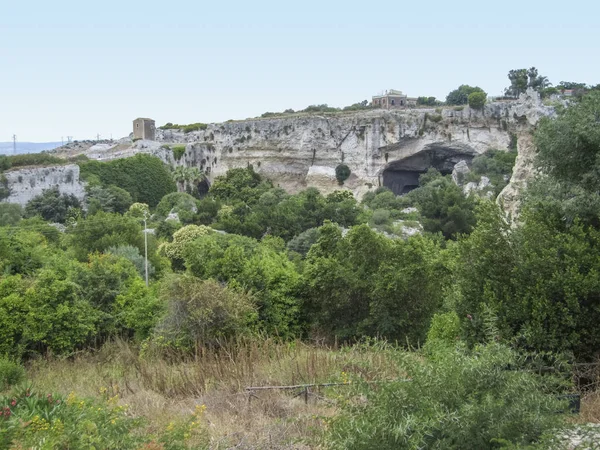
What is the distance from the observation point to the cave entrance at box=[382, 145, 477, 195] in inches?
1847

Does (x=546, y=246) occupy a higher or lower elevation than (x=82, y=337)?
higher

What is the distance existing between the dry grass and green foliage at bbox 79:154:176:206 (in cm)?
3846

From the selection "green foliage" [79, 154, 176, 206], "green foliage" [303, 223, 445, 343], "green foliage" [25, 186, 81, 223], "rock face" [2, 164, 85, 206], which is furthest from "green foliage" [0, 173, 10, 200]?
"green foliage" [303, 223, 445, 343]

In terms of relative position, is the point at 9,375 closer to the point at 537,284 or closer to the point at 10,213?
the point at 537,284

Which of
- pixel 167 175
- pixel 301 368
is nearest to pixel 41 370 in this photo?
pixel 301 368

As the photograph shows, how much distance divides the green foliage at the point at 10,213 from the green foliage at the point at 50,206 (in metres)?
1.19

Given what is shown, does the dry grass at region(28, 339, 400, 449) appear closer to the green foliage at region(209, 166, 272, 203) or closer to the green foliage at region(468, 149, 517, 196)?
the green foliage at region(468, 149, 517, 196)

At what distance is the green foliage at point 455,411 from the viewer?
139 inches

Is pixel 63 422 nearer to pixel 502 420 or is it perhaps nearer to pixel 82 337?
pixel 502 420

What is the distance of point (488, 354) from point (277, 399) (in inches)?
92.8

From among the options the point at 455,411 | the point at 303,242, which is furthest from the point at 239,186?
the point at 455,411

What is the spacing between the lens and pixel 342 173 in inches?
1944

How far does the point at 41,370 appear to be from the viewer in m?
9.51

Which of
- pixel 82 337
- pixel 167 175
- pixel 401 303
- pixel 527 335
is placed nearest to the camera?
pixel 527 335
